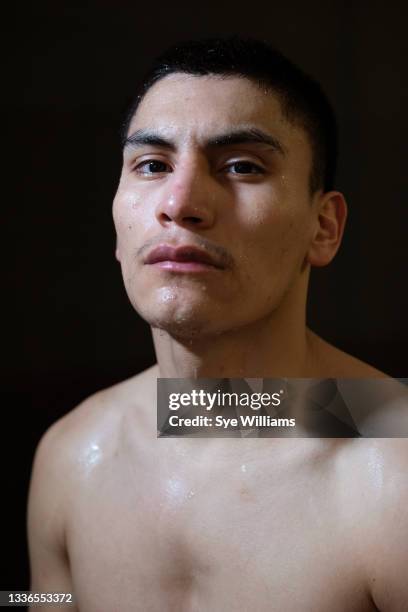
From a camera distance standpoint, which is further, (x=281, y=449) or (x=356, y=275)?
(x=356, y=275)

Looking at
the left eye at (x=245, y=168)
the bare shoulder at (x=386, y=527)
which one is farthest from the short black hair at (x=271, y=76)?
the bare shoulder at (x=386, y=527)

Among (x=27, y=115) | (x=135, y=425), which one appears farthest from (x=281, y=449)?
(x=27, y=115)

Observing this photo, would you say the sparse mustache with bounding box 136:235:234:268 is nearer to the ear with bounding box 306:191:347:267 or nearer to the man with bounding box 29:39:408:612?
the man with bounding box 29:39:408:612

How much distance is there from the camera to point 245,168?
153 centimetres

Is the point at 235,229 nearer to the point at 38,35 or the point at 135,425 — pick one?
the point at 135,425

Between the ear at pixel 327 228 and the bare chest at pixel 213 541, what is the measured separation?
43 cm

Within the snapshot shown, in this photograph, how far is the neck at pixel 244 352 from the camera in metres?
1.58

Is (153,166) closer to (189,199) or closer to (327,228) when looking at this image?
(189,199)

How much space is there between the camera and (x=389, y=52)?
1783mm

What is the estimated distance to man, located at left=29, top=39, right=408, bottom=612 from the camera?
Result: 1.48m

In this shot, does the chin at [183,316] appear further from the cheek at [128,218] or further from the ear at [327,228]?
the ear at [327,228]

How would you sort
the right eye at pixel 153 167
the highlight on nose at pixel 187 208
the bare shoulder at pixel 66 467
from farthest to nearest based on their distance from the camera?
the bare shoulder at pixel 66 467 < the right eye at pixel 153 167 < the highlight on nose at pixel 187 208

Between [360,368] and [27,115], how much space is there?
98 centimetres

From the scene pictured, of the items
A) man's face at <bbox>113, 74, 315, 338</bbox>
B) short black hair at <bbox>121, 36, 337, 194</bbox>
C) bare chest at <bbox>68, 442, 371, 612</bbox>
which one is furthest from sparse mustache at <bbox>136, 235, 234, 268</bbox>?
bare chest at <bbox>68, 442, 371, 612</bbox>
